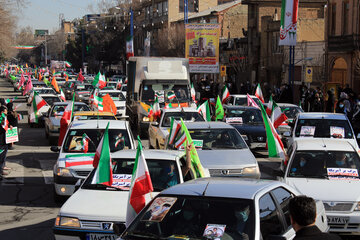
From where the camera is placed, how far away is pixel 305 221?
16.3 ft

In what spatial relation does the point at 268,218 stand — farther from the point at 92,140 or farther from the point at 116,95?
the point at 116,95

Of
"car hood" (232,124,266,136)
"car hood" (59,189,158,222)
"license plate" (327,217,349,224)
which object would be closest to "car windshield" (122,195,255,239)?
"car hood" (59,189,158,222)

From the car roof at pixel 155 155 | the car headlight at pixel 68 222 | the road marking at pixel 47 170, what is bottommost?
the road marking at pixel 47 170

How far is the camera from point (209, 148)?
540 inches

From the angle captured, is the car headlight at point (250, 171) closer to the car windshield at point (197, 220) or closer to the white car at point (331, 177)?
the white car at point (331, 177)

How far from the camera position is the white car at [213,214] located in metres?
5.81

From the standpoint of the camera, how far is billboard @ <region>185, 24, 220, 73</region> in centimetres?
4078

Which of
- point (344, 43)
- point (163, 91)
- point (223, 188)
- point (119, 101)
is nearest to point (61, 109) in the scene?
point (163, 91)

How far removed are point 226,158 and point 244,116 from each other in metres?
7.81

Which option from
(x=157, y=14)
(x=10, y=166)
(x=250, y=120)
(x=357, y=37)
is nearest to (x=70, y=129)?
(x=10, y=166)

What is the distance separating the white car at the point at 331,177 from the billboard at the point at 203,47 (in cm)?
2945

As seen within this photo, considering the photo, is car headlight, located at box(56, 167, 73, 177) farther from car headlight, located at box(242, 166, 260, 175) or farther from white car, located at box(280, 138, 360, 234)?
white car, located at box(280, 138, 360, 234)

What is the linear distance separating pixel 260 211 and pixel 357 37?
3186cm

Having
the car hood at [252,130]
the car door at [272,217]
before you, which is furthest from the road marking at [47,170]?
the car door at [272,217]
